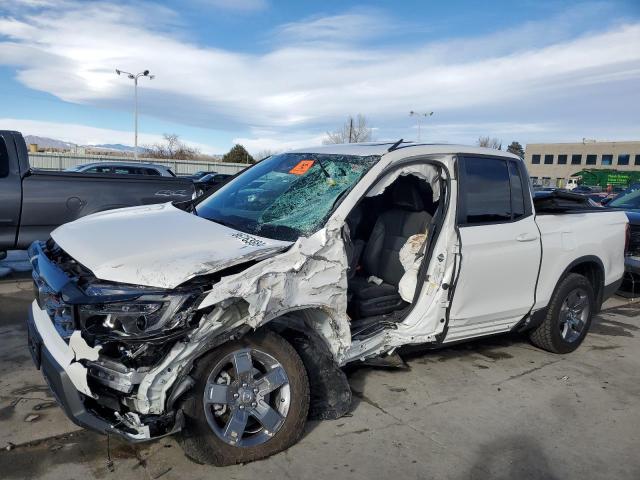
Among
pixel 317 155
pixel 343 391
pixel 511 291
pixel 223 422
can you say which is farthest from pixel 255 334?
pixel 511 291

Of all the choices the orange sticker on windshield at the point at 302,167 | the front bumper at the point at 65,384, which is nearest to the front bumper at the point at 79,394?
the front bumper at the point at 65,384

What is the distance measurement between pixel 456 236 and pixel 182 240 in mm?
2044

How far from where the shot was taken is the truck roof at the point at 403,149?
4.11m

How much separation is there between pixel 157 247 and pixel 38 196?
4678 mm

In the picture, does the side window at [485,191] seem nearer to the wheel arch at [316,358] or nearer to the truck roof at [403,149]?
the truck roof at [403,149]

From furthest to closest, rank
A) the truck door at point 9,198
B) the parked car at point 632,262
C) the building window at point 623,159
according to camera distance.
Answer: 1. the building window at point 623,159
2. the parked car at point 632,262
3. the truck door at point 9,198

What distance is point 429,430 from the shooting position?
3721mm

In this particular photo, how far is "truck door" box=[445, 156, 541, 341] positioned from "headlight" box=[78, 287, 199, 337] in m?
2.19

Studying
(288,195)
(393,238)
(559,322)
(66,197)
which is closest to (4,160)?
(66,197)

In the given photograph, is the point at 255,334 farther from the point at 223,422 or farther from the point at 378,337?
the point at 378,337

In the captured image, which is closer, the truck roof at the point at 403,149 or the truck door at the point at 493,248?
the truck roof at the point at 403,149

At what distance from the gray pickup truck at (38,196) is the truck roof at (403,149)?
3.70 m

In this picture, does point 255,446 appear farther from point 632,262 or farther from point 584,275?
point 632,262

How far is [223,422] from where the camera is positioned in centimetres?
314
